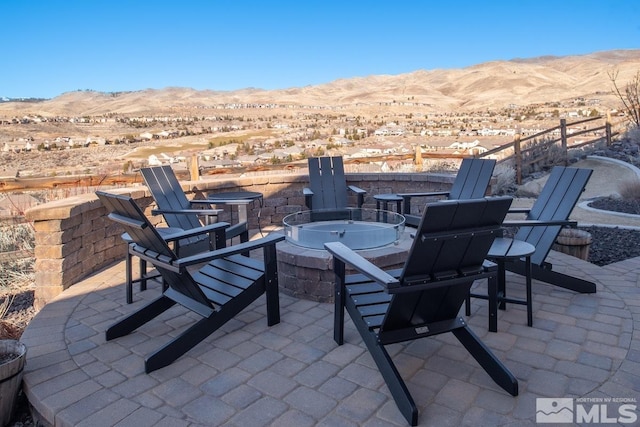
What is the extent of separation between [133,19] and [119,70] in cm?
2503

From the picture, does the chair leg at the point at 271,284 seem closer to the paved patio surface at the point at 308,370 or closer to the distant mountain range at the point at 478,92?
the paved patio surface at the point at 308,370

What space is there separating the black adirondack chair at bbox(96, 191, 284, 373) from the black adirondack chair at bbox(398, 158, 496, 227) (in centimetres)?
242

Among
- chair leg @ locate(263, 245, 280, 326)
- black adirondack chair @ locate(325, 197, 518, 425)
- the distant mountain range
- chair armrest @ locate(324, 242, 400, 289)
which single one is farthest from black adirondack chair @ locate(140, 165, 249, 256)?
the distant mountain range

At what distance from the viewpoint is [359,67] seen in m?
84.4

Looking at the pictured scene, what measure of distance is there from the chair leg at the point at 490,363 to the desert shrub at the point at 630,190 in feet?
26.1

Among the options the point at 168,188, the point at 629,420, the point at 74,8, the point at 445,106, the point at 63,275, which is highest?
the point at 74,8

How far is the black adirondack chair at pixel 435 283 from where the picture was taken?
226 cm

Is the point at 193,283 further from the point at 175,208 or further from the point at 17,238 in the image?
the point at 17,238

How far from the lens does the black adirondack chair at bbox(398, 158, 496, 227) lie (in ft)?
17.6

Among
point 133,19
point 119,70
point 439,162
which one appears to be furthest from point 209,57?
point 439,162

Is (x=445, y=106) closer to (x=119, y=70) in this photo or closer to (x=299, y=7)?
(x=299, y=7)

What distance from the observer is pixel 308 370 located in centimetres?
281

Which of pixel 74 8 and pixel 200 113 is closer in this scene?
pixel 74 8

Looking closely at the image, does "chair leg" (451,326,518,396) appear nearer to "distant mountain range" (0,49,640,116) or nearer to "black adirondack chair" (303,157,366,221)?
"black adirondack chair" (303,157,366,221)
